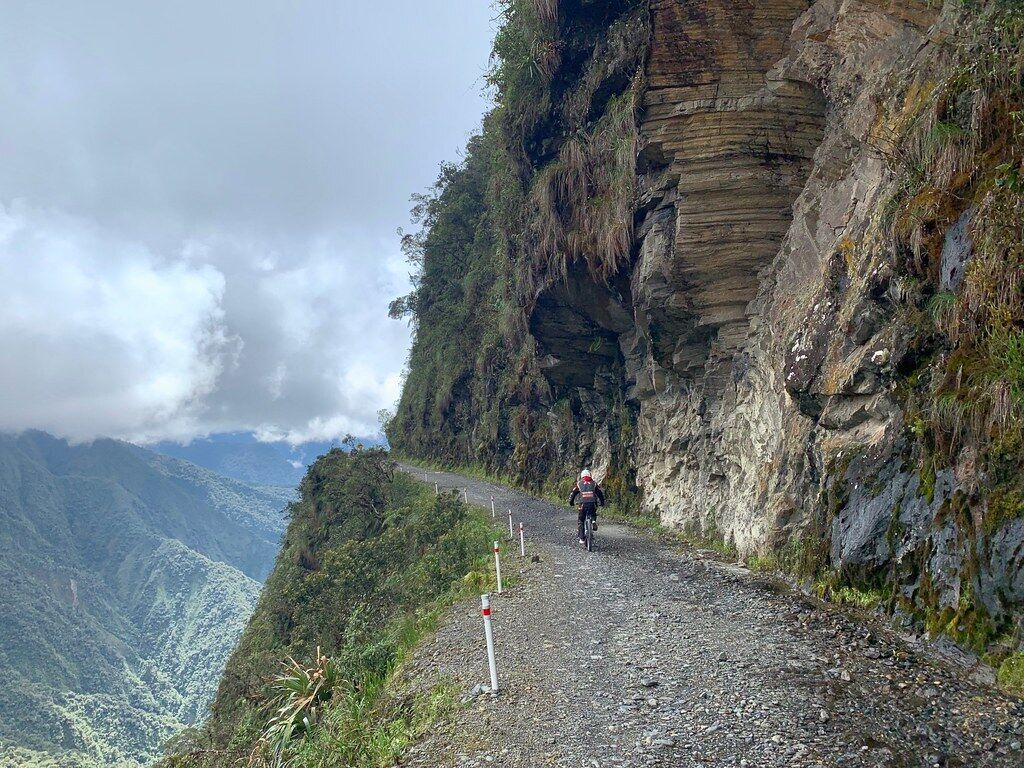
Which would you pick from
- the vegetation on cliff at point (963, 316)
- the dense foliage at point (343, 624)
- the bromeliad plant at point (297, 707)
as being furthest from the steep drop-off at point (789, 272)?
the bromeliad plant at point (297, 707)

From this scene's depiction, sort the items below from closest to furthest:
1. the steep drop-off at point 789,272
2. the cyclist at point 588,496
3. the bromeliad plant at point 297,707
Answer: the steep drop-off at point 789,272, the bromeliad plant at point 297,707, the cyclist at point 588,496

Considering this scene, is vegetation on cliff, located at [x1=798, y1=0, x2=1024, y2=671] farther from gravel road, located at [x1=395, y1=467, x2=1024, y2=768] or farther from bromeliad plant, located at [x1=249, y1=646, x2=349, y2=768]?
bromeliad plant, located at [x1=249, y1=646, x2=349, y2=768]

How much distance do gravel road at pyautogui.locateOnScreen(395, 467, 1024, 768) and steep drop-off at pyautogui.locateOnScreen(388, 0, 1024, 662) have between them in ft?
2.36

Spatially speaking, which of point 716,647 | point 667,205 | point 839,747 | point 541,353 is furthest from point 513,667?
point 541,353

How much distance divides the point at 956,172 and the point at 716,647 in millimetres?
5844

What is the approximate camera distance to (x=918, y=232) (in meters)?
6.88

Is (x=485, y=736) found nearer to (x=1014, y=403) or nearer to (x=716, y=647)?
(x=716, y=647)

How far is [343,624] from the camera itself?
49.6 ft

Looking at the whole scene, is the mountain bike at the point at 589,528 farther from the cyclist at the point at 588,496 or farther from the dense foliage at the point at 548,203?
the dense foliage at the point at 548,203

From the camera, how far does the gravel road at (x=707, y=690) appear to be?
4.38 m

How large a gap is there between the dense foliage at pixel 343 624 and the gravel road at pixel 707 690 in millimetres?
903

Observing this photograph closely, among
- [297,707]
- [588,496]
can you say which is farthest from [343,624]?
[588,496]

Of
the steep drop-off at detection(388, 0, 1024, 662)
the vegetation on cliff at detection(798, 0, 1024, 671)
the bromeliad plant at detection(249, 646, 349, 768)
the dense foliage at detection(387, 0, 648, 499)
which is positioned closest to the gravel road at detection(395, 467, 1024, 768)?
the vegetation on cliff at detection(798, 0, 1024, 671)

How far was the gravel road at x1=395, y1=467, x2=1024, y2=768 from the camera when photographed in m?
4.38
